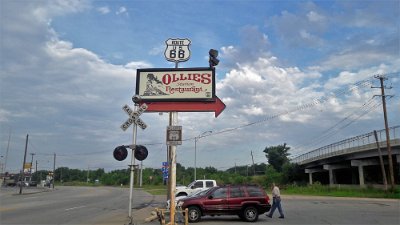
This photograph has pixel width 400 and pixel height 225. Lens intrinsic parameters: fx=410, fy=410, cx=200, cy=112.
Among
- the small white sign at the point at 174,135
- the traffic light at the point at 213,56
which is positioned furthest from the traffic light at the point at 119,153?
the traffic light at the point at 213,56

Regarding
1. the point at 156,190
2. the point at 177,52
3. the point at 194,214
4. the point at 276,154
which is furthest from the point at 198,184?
the point at 276,154

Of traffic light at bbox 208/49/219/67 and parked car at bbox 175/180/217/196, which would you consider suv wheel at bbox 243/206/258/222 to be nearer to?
traffic light at bbox 208/49/219/67

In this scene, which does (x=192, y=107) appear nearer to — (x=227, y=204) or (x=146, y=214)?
(x=227, y=204)

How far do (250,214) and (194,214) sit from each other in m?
2.42

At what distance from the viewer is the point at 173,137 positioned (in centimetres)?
1257

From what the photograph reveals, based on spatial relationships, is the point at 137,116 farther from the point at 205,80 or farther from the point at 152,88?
the point at 205,80

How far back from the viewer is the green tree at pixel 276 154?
376 feet

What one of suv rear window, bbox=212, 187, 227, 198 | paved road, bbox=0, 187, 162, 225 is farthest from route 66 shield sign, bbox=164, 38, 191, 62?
paved road, bbox=0, 187, 162, 225

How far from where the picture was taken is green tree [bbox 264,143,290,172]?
114 metres

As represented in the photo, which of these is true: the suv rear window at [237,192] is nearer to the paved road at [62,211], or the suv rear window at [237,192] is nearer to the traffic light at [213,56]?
the paved road at [62,211]

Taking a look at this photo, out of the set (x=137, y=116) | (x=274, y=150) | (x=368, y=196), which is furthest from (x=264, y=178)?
(x=137, y=116)

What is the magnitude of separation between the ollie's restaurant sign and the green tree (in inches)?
4038

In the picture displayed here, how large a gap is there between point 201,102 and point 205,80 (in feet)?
2.60

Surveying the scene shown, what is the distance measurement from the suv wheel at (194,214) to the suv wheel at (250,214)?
1.99m
